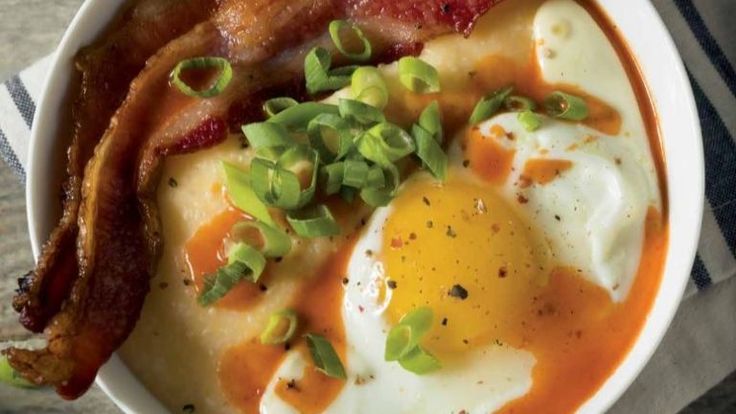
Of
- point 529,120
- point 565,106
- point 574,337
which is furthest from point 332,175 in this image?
point 574,337

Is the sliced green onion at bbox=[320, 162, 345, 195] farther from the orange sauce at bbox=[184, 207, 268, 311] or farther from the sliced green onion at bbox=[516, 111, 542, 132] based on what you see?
the sliced green onion at bbox=[516, 111, 542, 132]

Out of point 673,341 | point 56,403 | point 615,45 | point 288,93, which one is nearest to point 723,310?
point 673,341

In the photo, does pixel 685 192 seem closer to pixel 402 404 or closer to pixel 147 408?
pixel 402 404

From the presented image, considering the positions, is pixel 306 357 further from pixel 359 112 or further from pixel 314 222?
pixel 359 112

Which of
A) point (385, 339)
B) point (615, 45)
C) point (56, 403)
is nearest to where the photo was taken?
point (385, 339)

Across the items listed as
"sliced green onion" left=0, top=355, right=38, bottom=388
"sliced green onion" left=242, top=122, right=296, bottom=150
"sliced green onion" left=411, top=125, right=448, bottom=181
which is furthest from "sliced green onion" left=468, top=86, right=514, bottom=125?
"sliced green onion" left=0, top=355, right=38, bottom=388

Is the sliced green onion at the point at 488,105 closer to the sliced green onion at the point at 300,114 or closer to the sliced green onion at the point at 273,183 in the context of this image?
the sliced green onion at the point at 300,114
